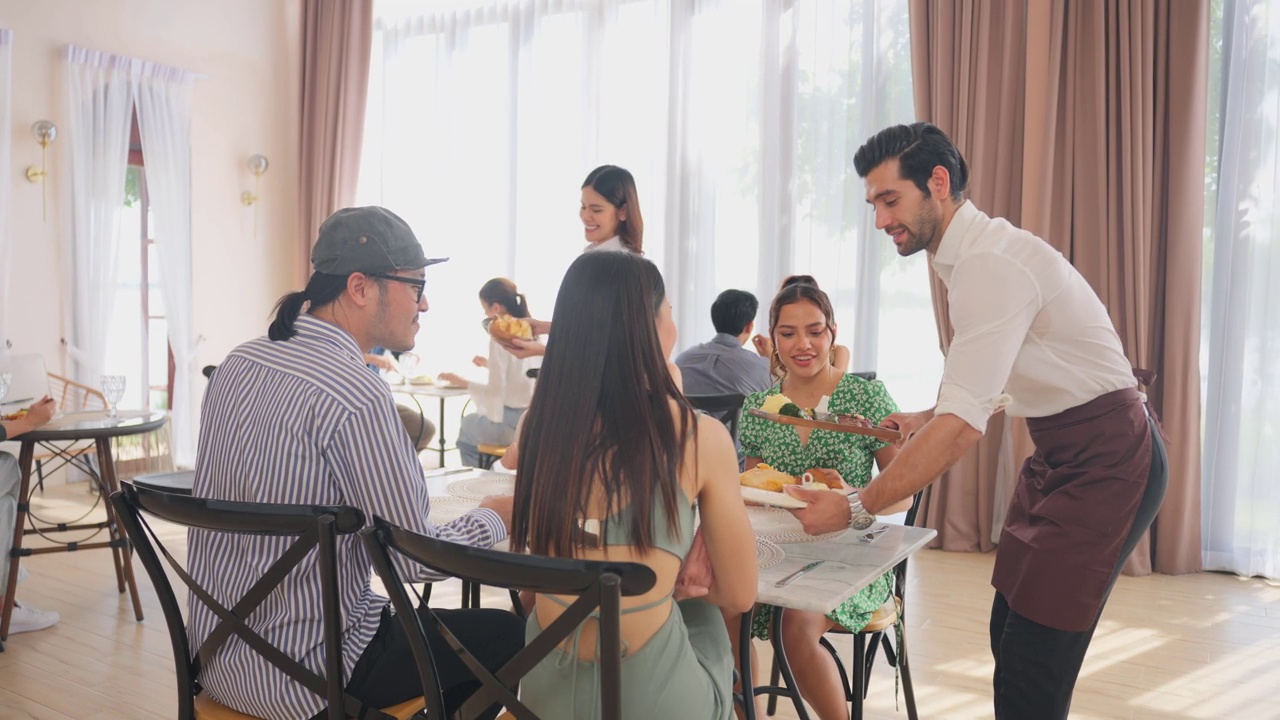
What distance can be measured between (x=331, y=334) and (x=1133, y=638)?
10.0ft

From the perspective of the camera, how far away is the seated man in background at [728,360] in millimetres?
3820

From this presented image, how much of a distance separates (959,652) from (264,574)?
256 cm

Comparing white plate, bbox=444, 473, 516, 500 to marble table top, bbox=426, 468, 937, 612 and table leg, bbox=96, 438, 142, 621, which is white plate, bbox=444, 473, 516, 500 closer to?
marble table top, bbox=426, 468, 937, 612

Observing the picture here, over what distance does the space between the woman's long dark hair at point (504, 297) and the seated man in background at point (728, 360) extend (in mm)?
1224

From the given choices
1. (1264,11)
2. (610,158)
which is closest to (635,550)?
(1264,11)

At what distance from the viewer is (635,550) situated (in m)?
1.44

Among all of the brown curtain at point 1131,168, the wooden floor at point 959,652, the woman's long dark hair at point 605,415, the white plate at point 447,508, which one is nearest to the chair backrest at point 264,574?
the woman's long dark hair at point 605,415

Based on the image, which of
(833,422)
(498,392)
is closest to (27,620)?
(498,392)

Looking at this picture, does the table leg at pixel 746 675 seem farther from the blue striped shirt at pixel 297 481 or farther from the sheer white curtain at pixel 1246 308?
the sheer white curtain at pixel 1246 308

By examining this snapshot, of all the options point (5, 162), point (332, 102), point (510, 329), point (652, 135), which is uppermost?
point (332, 102)

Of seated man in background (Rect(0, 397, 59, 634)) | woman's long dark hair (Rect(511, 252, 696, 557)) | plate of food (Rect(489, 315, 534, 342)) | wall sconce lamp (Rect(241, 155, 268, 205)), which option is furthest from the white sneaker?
wall sconce lamp (Rect(241, 155, 268, 205))

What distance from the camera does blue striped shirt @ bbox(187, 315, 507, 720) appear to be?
1547 millimetres

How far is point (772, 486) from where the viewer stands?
2076 mm

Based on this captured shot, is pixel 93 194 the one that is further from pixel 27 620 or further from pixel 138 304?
pixel 27 620
